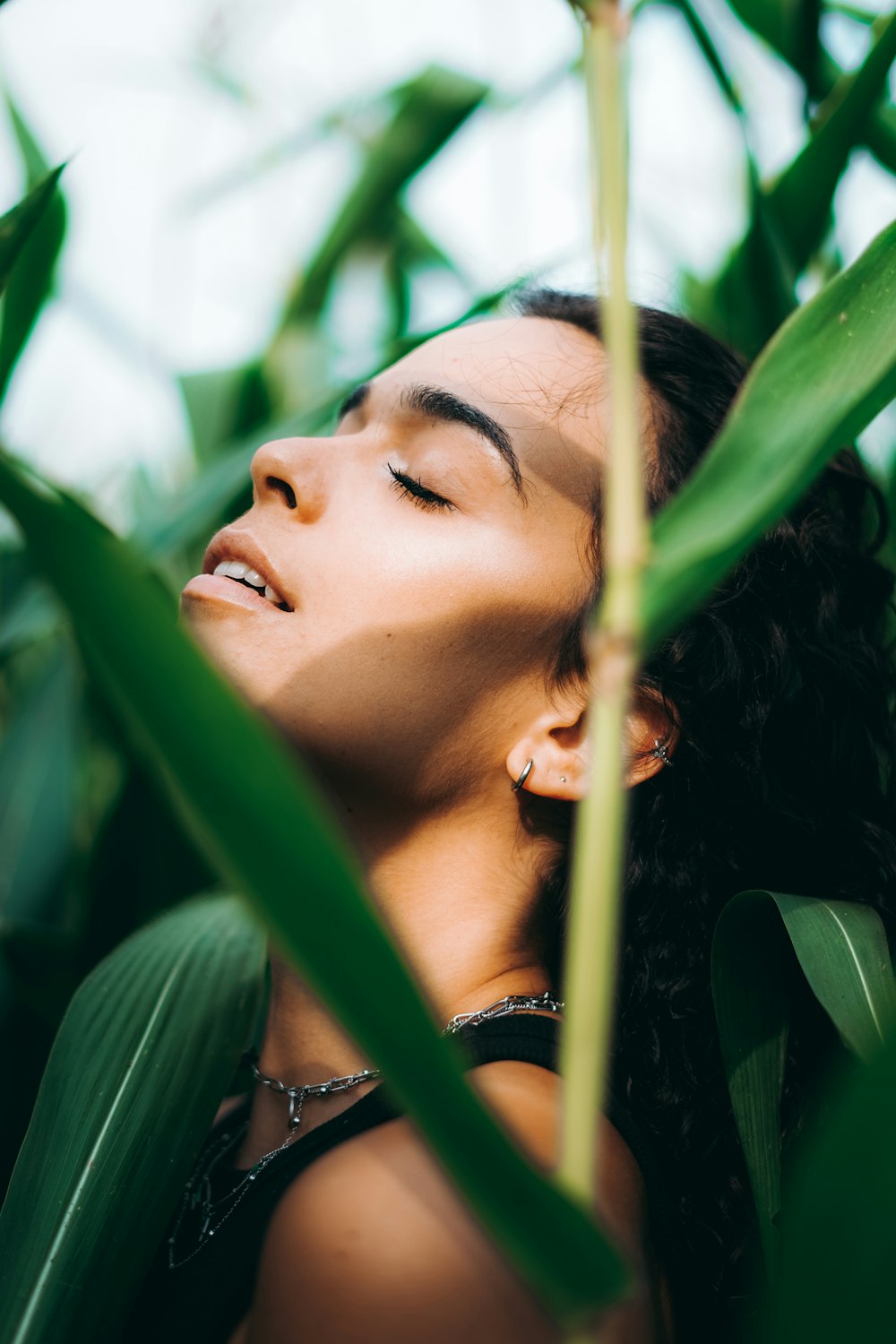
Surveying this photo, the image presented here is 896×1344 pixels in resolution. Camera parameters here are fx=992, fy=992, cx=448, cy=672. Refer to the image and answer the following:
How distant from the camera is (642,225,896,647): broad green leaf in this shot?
10.2 inches

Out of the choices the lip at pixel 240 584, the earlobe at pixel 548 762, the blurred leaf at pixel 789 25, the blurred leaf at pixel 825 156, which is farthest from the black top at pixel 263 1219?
the blurred leaf at pixel 789 25

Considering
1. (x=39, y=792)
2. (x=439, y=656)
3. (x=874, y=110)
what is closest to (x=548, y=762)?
(x=439, y=656)

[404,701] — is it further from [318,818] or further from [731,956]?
[318,818]

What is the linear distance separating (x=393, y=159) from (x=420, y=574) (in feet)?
2.10

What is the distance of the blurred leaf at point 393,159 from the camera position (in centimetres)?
99

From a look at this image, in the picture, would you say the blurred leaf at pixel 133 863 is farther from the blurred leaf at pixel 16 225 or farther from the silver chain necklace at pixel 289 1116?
the blurred leaf at pixel 16 225

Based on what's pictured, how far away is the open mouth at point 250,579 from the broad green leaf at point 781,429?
0.40m

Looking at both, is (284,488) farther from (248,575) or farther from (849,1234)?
(849,1234)

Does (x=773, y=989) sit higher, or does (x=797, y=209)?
(x=797, y=209)

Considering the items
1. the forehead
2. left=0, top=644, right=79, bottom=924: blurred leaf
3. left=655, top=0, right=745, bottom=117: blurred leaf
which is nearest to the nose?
the forehead

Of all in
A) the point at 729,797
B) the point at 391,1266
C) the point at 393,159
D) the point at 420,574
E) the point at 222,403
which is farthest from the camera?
the point at 222,403

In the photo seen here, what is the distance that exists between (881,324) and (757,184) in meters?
0.50

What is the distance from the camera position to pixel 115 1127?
589 mm

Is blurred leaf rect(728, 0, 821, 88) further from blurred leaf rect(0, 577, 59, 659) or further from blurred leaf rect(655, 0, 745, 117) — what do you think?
blurred leaf rect(0, 577, 59, 659)
